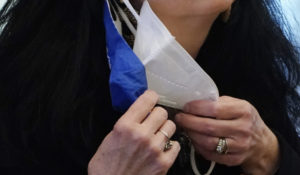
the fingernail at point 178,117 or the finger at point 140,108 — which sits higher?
the finger at point 140,108

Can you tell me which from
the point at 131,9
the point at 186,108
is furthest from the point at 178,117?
the point at 131,9

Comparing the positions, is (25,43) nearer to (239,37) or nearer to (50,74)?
(50,74)

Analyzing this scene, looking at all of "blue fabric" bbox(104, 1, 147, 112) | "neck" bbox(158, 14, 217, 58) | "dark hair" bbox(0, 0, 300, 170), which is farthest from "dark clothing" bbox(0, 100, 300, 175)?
"neck" bbox(158, 14, 217, 58)

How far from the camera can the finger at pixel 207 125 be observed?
2.69 feet

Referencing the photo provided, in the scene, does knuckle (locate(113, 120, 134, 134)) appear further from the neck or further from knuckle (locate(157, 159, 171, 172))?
the neck

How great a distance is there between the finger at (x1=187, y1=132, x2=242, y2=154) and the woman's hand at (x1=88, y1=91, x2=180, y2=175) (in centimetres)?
12

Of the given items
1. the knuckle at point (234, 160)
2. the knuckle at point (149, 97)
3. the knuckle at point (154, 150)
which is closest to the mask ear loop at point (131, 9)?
the knuckle at point (149, 97)

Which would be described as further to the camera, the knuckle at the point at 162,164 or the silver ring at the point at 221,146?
the silver ring at the point at 221,146

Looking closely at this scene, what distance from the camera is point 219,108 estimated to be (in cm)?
82

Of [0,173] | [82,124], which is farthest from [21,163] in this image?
[82,124]

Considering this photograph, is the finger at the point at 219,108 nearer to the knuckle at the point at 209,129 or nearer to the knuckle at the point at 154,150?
the knuckle at the point at 209,129

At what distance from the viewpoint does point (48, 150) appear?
0.83 metres

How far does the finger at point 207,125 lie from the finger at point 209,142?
11mm

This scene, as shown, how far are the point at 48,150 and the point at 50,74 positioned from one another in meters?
0.16
